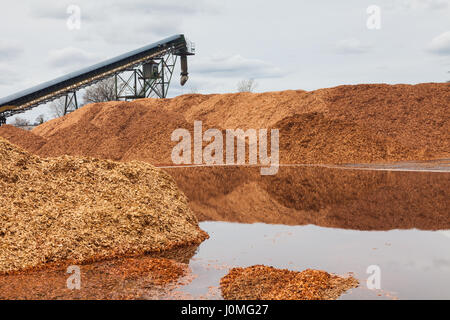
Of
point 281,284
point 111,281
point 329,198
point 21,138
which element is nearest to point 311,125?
point 329,198

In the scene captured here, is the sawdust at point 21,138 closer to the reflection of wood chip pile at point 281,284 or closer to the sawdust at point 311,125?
the sawdust at point 311,125

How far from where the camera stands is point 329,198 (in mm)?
15000

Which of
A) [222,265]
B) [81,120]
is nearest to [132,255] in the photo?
[222,265]

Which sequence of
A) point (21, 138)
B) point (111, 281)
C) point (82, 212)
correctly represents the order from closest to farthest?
point (111, 281) < point (82, 212) < point (21, 138)

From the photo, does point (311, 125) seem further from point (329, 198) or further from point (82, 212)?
point (82, 212)

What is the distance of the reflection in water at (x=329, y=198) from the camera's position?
38.3 ft

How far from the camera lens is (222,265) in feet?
25.8

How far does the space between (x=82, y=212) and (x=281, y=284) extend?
4825 millimetres

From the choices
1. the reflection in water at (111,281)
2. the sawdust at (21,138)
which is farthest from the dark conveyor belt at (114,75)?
the reflection in water at (111,281)

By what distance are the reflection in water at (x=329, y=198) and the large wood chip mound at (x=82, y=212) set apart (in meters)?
2.12

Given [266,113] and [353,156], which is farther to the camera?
[266,113]

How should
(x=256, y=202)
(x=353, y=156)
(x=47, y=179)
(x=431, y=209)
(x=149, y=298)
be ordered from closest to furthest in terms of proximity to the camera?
1. (x=149, y=298)
2. (x=47, y=179)
3. (x=431, y=209)
4. (x=256, y=202)
5. (x=353, y=156)
